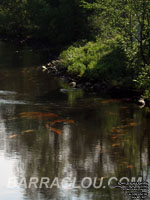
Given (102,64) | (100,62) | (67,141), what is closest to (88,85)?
(102,64)

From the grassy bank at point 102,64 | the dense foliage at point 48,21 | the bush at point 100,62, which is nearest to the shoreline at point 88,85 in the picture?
the grassy bank at point 102,64

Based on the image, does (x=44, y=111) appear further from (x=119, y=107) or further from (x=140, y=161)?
(x=140, y=161)

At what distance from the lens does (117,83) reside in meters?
30.5

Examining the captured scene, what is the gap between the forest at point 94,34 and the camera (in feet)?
96.2

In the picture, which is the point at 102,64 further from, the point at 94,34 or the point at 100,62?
the point at 94,34

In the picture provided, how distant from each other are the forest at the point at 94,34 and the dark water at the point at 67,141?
109 inches

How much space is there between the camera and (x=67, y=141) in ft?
68.4

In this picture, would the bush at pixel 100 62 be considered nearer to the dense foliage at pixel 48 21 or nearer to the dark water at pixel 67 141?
the dark water at pixel 67 141

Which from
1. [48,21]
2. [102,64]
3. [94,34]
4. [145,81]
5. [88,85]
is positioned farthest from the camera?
[48,21]

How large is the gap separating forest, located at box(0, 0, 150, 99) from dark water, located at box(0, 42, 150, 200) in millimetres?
2771

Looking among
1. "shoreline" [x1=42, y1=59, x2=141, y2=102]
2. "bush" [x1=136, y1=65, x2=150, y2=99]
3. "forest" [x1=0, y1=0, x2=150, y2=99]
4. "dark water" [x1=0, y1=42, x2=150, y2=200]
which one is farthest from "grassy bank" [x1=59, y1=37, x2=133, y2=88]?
"bush" [x1=136, y1=65, x2=150, y2=99]

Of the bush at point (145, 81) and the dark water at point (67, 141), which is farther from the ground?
the bush at point (145, 81)

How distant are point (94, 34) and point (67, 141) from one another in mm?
28881

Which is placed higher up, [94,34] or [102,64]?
[94,34]
